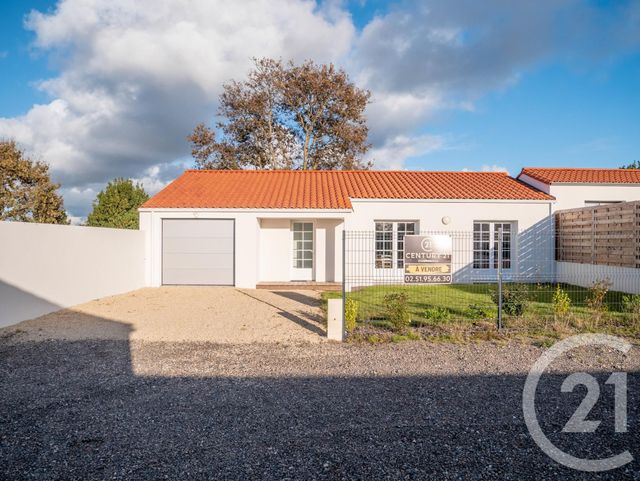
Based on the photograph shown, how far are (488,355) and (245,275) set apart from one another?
972 cm

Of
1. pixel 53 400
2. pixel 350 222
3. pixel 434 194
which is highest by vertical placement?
pixel 434 194

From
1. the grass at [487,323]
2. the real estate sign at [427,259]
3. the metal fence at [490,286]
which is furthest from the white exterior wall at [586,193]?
the real estate sign at [427,259]

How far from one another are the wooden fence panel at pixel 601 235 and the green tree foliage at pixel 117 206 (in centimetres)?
2105

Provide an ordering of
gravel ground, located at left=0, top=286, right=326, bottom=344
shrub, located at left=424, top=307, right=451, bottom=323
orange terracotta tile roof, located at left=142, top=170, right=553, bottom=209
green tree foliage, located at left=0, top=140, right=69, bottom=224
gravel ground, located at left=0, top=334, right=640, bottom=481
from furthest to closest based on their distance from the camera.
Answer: green tree foliage, located at left=0, top=140, right=69, bottom=224, orange terracotta tile roof, located at left=142, top=170, right=553, bottom=209, shrub, located at left=424, top=307, right=451, bottom=323, gravel ground, located at left=0, top=286, right=326, bottom=344, gravel ground, located at left=0, top=334, right=640, bottom=481

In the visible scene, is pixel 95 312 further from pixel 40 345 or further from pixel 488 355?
pixel 488 355

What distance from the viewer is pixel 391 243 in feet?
51.9

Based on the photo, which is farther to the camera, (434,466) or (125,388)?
(125,388)

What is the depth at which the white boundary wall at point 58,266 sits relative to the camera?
8586 millimetres

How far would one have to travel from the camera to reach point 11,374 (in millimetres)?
5793

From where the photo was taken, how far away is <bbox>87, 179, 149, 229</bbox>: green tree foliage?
2334 centimetres

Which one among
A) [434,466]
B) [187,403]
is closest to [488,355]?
[434,466]

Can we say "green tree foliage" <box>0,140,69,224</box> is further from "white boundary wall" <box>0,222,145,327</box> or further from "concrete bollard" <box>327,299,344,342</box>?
"concrete bollard" <box>327,299,344,342</box>

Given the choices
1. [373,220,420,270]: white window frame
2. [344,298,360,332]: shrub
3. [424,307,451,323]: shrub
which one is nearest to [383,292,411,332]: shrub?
[344,298,360,332]: shrub

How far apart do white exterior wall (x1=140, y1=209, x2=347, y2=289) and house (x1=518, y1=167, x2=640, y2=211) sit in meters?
8.48
